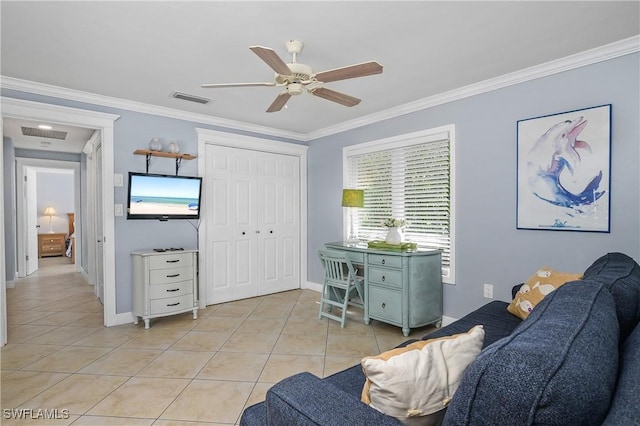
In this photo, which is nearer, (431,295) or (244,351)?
(244,351)

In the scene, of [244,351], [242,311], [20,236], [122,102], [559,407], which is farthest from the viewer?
[20,236]

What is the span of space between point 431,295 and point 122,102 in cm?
393

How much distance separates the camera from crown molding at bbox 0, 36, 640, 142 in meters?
2.57

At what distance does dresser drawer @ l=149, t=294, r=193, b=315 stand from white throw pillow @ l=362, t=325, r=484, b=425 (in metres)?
3.26

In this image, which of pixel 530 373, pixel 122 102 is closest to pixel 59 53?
pixel 122 102

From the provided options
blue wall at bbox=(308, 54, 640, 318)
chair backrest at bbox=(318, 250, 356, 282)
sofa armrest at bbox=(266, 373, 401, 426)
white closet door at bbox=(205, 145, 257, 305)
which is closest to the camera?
sofa armrest at bbox=(266, 373, 401, 426)

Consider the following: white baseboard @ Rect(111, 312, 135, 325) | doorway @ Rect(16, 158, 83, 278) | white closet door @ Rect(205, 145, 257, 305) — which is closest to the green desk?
white closet door @ Rect(205, 145, 257, 305)

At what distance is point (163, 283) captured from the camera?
366 cm

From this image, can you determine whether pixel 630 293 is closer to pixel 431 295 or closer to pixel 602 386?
pixel 602 386

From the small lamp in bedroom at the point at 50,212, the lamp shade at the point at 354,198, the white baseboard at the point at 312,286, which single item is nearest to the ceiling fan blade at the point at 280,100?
the lamp shade at the point at 354,198

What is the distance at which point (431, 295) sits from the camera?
342cm

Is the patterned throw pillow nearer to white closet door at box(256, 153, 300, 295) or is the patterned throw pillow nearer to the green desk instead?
the green desk

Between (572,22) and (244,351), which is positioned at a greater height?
(572,22)

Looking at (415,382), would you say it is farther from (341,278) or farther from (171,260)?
(171,260)
